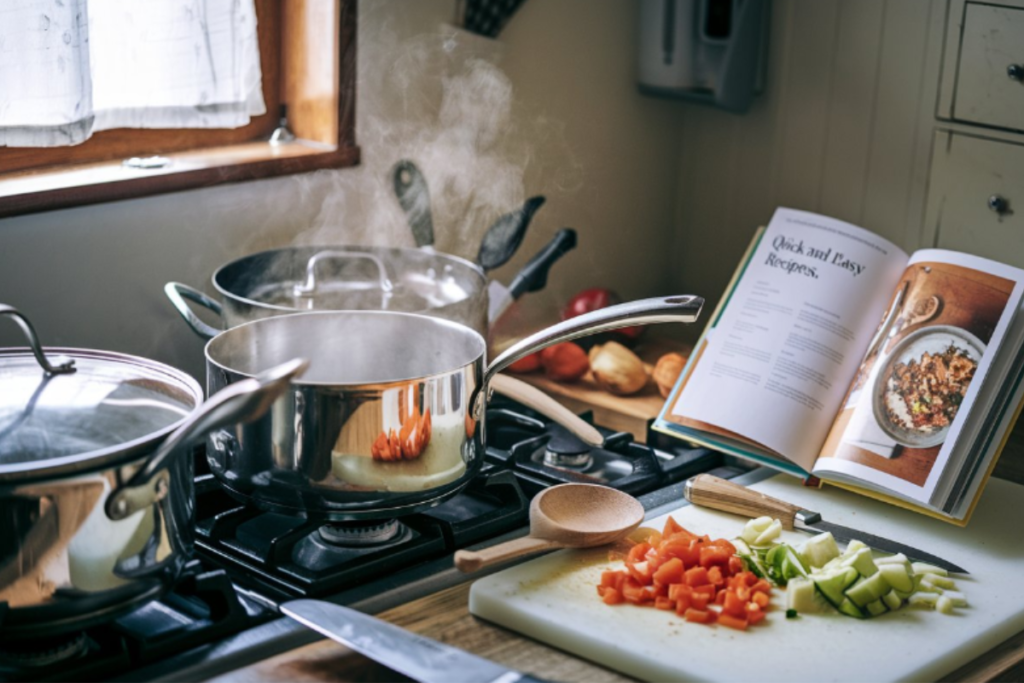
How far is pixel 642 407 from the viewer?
1609mm

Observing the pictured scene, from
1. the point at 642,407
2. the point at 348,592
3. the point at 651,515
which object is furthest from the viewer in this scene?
the point at 642,407

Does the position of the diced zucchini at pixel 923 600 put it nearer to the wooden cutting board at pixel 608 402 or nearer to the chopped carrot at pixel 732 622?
the chopped carrot at pixel 732 622

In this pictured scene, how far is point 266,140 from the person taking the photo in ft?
5.34

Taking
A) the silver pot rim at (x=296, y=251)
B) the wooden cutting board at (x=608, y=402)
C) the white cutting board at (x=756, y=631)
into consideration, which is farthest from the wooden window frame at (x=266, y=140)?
the white cutting board at (x=756, y=631)

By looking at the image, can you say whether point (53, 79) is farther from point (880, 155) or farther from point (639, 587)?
point (880, 155)

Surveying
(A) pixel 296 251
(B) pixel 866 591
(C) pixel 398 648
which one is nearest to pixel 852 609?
(B) pixel 866 591

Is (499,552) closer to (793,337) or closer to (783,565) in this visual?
(783,565)

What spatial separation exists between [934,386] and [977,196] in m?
0.54

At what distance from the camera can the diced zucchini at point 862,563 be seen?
42.7 inches

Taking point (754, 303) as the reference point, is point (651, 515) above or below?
below

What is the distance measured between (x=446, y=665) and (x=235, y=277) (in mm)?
632

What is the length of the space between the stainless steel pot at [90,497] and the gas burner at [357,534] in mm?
181

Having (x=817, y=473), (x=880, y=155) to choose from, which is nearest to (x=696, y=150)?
(x=880, y=155)

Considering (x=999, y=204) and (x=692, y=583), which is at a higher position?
(x=999, y=204)
